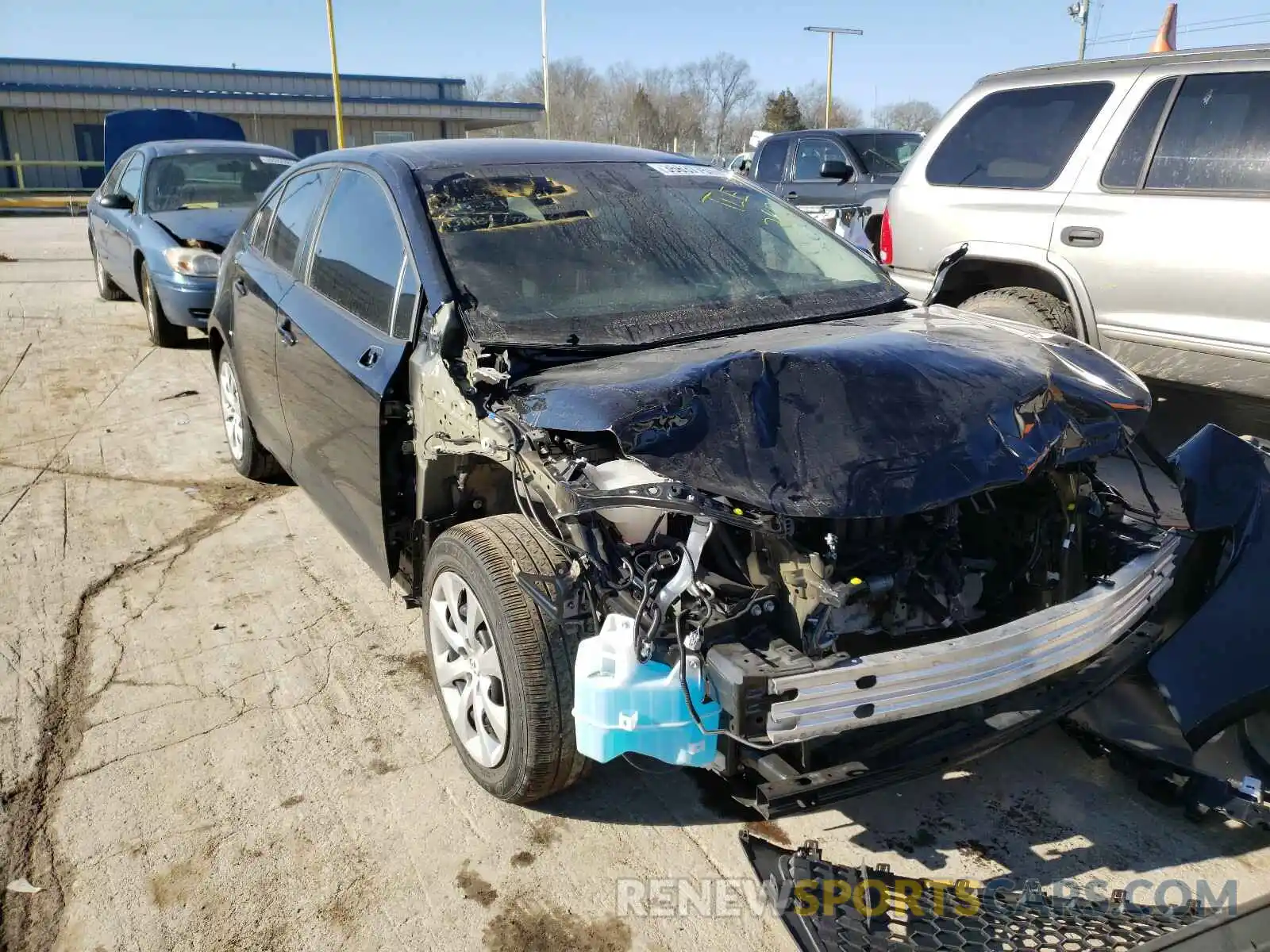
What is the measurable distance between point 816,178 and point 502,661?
990 cm

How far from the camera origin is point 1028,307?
5.35m

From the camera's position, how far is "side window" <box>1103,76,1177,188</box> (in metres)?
5.04

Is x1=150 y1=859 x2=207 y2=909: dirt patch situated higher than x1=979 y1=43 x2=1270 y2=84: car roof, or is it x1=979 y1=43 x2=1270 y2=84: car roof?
x1=979 y1=43 x2=1270 y2=84: car roof

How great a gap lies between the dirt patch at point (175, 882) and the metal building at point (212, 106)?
3295cm

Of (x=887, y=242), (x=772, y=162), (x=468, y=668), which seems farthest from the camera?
(x=772, y=162)

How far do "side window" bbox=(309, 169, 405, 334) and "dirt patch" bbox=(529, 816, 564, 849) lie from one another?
1685mm

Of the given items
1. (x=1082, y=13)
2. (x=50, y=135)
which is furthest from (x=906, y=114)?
(x=50, y=135)

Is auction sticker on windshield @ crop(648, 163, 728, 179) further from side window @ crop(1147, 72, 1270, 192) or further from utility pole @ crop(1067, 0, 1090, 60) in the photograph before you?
utility pole @ crop(1067, 0, 1090, 60)

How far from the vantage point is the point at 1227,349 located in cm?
469

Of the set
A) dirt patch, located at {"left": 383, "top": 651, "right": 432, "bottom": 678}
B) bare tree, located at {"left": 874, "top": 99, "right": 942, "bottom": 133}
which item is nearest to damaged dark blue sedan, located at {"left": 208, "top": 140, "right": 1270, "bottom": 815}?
dirt patch, located at {"left": 383, "top": 651, "right": 432, "bottom": 678}

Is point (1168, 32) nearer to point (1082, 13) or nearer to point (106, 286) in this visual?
point (106, 286)

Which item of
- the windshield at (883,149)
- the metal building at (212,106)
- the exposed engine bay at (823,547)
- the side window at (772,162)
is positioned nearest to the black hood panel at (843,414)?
the exposed engine bay at (823,547)

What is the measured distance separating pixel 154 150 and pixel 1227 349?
934 cm

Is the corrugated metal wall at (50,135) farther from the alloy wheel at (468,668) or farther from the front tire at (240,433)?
the alloy wheel at (468,668)
